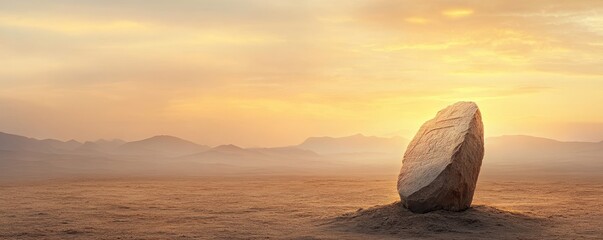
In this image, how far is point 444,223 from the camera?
15.8 metres

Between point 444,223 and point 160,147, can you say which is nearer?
point 444,223

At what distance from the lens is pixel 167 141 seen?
621 ft

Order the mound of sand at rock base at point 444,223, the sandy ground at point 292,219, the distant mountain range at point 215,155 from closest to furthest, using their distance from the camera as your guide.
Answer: the mound of sand at rock base at point 444,223
the sandy ground at point 292,219
the distant mountain range at point 215,155

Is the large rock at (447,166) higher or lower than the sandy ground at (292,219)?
higher

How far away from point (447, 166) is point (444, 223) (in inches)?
57.6

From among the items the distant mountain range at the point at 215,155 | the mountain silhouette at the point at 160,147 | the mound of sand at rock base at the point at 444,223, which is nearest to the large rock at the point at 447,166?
the mound of sand at rock base at the point at 444,223

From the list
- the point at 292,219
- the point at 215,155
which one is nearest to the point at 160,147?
the point at 215,155

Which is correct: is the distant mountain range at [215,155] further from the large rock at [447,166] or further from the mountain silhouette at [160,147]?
the large rock at [447,166]

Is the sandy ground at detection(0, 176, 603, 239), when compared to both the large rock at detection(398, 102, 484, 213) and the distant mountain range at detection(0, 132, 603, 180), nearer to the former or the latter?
the large rock at detection(398, 102, 484, 213)

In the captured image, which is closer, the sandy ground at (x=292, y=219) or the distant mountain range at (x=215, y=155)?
the sandy ground at (x=292, y=219)

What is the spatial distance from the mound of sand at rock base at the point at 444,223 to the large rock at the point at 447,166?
Result: 325 mm

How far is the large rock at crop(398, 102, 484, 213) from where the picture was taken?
16.1 meters

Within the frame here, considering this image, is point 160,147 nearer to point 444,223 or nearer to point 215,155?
point 215,155

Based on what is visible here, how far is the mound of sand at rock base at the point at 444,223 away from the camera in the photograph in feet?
50.4
